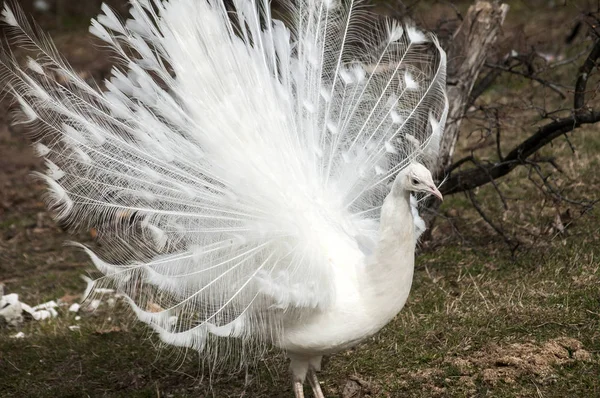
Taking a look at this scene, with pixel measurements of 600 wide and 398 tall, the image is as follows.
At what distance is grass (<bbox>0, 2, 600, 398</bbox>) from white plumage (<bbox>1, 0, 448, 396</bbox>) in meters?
0.66

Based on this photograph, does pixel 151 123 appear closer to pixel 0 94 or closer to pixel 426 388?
pixel 0 94

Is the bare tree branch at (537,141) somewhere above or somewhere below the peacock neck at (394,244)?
above

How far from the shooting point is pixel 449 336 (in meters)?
4.77

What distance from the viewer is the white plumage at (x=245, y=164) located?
12.3 ft

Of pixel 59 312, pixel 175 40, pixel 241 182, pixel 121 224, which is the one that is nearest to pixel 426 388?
pixel 241 182

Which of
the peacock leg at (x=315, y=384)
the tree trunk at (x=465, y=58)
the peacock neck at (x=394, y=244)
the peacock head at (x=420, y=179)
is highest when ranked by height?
the tree trunk at (x=465, y=58)

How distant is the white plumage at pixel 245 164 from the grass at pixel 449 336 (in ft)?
2.18

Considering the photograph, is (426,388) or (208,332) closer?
(208,332)

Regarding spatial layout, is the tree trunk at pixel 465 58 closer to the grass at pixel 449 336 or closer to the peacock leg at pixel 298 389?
the grass at pixel 449 336

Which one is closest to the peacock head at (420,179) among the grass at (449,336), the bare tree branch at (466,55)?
the grass at (449,336)

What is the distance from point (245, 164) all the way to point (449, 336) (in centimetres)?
164

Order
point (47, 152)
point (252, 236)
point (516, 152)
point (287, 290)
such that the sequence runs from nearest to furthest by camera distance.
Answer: point (287, 290)
point (252, 236)
point (47, 152)
point (516, 152)

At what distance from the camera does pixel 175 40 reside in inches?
162

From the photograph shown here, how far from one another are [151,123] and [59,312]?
A: 8.38ft
